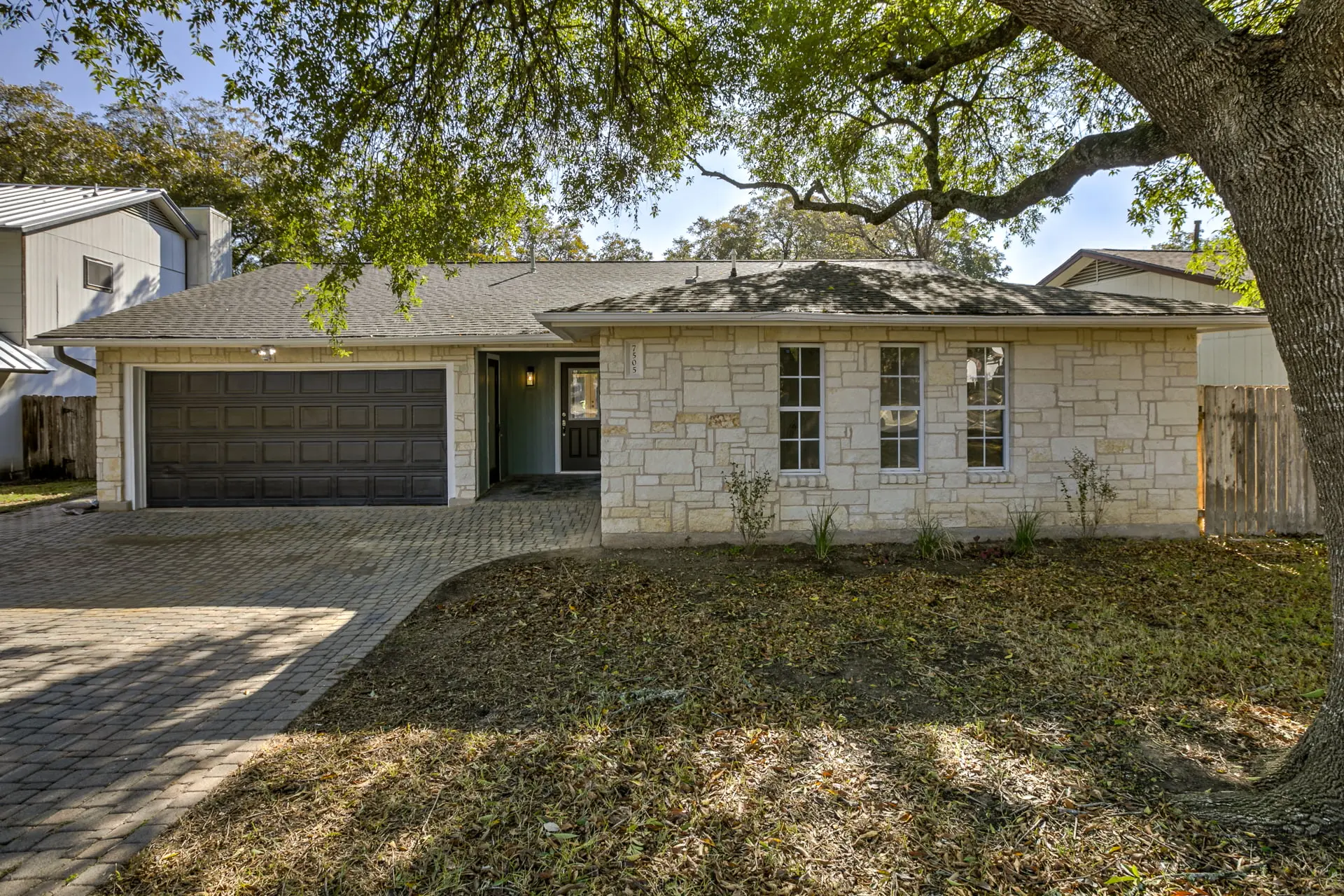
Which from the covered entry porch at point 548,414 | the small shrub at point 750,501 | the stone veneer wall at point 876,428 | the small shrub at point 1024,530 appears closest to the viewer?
the small shrub at point 1024,530

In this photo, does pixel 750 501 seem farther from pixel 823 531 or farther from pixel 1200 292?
pixel 1200 292

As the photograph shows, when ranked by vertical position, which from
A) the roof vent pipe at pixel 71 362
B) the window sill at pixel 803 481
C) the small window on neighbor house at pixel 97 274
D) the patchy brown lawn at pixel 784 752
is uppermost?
the small window on neighbor house at pixel 97 274

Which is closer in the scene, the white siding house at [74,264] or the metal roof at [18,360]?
the metal roof at [18,360]

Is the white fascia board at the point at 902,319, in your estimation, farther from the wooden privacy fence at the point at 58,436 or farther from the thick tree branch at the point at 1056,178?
the wooden privacy fence at the point at 58,436

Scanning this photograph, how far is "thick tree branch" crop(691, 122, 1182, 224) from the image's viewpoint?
5.93m

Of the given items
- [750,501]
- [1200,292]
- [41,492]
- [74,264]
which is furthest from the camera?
[74,264]

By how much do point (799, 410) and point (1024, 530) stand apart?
2862 mm

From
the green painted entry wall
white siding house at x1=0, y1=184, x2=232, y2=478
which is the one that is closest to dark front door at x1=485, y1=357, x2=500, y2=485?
the green painted entry wall

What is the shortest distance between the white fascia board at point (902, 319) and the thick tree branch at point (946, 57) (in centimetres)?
306

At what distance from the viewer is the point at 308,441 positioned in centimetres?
1101

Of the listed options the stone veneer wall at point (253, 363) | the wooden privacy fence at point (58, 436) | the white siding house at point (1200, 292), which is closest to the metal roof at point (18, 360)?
the wooden privacy fence at point (58, 436)

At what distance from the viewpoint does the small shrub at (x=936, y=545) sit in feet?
24.1

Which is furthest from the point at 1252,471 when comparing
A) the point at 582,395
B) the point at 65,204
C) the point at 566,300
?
the point at 65,204

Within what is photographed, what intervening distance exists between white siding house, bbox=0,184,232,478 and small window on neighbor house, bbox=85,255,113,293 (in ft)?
0.06
